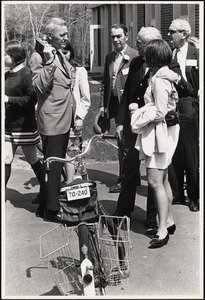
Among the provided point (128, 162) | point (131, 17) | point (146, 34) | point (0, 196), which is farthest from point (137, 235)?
point (131, 17)

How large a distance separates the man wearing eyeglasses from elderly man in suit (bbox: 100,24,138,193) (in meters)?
0.84

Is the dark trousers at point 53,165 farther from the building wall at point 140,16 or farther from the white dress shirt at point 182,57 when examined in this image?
the building wall at point 140,16

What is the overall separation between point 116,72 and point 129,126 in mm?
1860

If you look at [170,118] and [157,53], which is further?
[170,118]

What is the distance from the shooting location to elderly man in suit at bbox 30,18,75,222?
6172mm

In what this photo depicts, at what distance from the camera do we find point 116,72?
7820mm

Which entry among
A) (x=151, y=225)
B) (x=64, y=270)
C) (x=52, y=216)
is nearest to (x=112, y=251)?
(x=64, y=270)

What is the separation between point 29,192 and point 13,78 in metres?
1.77

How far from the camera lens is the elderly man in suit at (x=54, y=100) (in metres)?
6.17

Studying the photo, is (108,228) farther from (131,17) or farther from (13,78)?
(131,17)

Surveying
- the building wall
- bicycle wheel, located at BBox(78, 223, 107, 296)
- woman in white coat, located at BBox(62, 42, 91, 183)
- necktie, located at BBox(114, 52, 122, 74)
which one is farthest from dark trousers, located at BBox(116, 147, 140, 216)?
the building wall

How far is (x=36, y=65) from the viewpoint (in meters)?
6.27

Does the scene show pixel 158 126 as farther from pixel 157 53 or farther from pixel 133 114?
pixel 157 53

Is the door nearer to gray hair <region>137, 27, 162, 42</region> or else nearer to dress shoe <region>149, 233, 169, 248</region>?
gray hair <region>137, 27, 162, 42</region>
